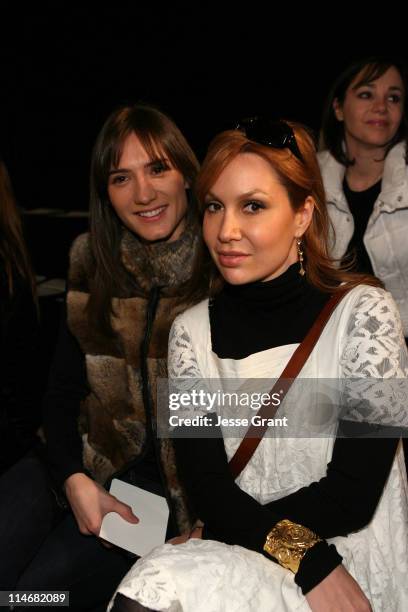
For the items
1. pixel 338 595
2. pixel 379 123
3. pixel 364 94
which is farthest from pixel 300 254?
pixel 364 94

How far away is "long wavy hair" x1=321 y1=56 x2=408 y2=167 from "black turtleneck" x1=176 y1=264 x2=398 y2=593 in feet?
4.18

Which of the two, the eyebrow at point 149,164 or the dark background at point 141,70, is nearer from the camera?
the eyebrow at point 149,164

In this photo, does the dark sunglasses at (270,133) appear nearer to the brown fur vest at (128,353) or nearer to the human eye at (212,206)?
the human eye at (212,206)

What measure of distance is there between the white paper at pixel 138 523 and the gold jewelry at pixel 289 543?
533 millimetres

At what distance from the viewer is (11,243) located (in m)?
2.16

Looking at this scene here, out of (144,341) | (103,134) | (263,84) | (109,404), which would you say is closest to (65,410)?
(109,404)

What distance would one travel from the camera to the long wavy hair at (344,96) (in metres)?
2.50

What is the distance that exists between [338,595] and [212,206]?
36.5 inches

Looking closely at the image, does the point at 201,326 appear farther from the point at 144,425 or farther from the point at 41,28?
the point at 41,28

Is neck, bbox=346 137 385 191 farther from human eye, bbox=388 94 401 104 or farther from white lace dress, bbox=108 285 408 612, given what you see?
white lace dress, bbox=108 285 408 612

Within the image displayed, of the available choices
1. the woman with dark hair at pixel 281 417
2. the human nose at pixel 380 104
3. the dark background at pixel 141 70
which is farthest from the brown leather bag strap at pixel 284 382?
the dark background at pixel 141 70

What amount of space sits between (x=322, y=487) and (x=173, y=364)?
0.49 meters

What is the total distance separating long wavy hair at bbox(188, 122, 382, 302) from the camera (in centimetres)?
146

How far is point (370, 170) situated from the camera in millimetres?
2514
